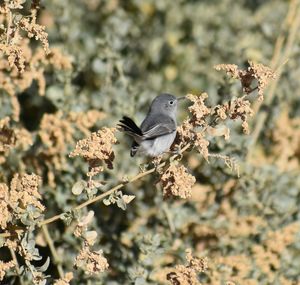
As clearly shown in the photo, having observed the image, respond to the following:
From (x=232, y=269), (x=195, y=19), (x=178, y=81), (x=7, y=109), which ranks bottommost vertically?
(x=232, y=269)

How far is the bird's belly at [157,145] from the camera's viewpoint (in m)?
2.65

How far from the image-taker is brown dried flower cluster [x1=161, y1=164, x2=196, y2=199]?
209 cm

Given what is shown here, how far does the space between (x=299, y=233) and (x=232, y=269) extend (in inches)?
16.1

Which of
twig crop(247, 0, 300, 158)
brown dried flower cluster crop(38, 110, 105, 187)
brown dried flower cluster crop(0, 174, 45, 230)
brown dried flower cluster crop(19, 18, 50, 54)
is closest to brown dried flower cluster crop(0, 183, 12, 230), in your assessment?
brown dried flower cluster crop(0, 174, 45, 230)

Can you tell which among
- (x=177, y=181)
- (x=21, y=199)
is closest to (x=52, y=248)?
(x=21, y=199)

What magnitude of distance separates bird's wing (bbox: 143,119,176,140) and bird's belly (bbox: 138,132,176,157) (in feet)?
0.07

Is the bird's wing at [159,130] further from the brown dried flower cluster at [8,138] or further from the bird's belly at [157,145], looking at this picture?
the brown dried flower cluster at [8,138]

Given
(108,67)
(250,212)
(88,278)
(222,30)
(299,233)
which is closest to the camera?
(88,278)

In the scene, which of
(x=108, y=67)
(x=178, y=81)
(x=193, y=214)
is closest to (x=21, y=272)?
(x=193, y=214)

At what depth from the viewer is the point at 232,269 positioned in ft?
9.09

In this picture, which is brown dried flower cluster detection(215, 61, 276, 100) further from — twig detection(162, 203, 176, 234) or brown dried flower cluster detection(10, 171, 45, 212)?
twig detection(162, 203, 176, 234)

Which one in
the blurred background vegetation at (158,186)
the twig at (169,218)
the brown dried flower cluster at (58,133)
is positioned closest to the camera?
the blurred background vegetation at (158,186)

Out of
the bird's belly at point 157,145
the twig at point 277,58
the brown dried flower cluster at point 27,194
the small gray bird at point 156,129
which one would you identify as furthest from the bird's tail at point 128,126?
the twig at point 277,58

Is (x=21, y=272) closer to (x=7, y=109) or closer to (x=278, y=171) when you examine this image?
(x=7, y=109)
